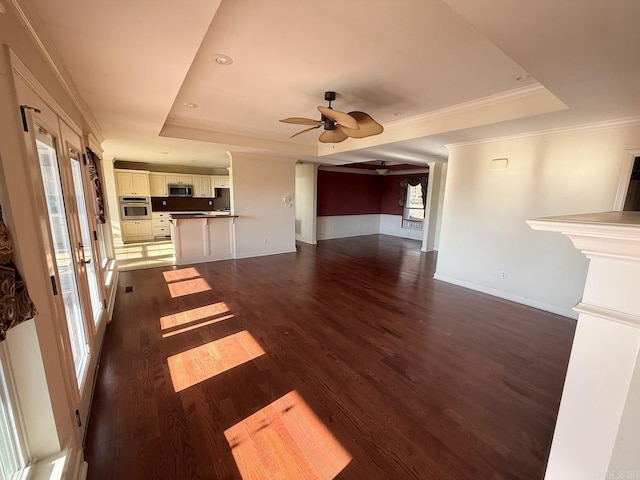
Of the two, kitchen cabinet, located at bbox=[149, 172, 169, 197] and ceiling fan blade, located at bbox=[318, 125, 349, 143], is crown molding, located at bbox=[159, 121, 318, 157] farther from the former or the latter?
kitchen cabinet, located at bbox=[149, 172, 169, 197]

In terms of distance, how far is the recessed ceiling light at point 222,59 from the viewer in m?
2.19

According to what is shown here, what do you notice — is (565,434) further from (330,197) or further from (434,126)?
(330,197)

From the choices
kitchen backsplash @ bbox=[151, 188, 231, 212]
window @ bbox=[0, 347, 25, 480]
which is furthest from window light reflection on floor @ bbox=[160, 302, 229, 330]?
kitchen backsplash @ bbox=[151, 188, 231, 212]

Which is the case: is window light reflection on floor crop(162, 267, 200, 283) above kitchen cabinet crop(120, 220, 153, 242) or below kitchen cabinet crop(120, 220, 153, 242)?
below

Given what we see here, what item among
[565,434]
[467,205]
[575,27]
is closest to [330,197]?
[467,205]

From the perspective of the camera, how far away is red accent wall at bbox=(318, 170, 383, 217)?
850 cm

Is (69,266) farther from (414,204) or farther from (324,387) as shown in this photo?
(414,204)

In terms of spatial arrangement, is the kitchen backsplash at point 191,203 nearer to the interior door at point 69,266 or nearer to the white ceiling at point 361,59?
the white ceiling at point 361,59

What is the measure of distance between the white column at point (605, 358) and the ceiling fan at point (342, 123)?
2.02 meters

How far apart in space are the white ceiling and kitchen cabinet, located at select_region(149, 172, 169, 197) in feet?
15.0

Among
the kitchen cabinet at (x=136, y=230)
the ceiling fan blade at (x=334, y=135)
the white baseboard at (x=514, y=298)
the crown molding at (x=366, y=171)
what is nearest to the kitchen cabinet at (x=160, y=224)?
the kitchen cabinet at (x=136, y=230)

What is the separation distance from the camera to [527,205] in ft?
12.1

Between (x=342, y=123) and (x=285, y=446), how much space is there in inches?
100

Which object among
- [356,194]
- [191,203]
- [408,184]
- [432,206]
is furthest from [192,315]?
[408,184]
